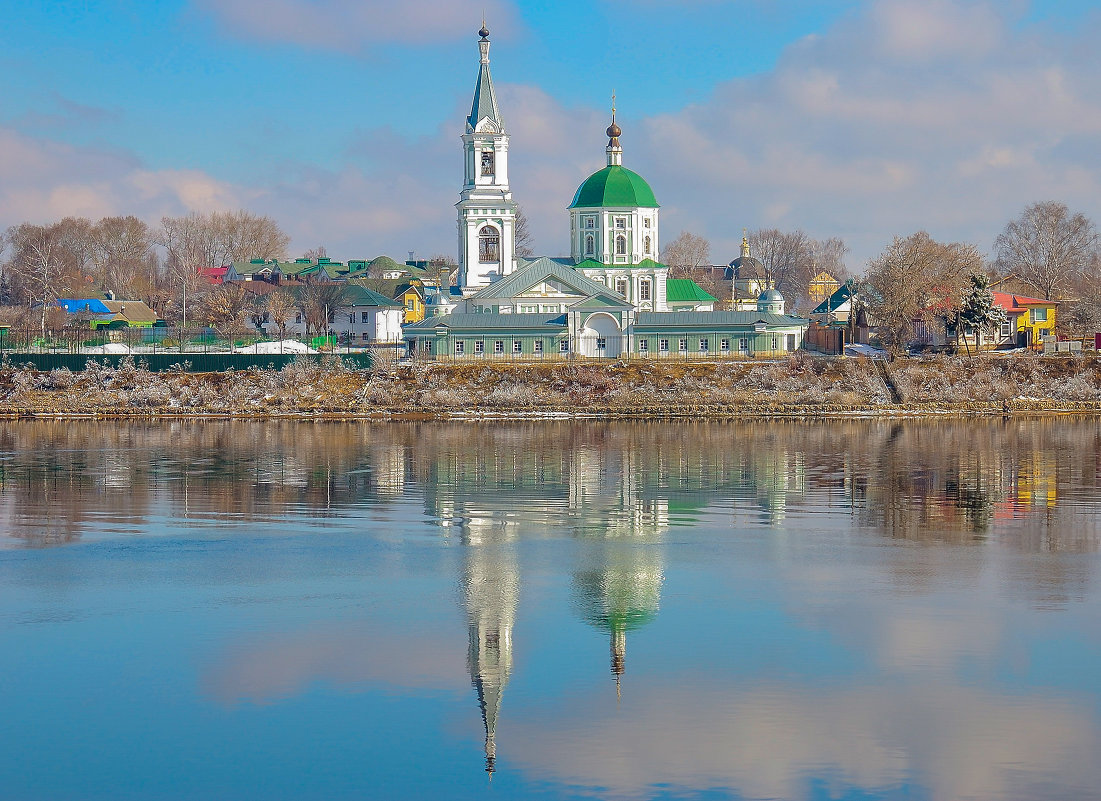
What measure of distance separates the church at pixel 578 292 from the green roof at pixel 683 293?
0.09m

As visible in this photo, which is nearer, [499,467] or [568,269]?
[499,467]

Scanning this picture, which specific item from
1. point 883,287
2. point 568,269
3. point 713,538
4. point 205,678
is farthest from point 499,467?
point 883,287

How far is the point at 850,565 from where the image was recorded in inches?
956

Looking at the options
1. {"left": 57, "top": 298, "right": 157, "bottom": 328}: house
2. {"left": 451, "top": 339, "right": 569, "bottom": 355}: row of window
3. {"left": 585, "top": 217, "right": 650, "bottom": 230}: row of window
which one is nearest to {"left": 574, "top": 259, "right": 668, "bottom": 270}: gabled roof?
{"left": 585, "top": 217, "right": 650, "bottom": 230}: row of window

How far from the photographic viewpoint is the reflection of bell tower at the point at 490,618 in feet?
55.2

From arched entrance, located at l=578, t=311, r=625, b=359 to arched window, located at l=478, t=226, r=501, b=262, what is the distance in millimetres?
10162

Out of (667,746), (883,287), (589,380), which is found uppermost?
(883,287)

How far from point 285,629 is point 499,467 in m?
19.8

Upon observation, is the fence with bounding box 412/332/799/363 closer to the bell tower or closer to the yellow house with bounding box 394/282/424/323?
the bell tower

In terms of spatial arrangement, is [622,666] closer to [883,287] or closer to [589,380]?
[589,380]

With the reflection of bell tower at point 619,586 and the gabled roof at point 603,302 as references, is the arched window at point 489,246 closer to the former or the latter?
the gabled roof at point 603,302

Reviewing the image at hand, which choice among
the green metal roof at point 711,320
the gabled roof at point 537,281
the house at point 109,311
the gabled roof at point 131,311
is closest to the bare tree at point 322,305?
the house at point 109,311

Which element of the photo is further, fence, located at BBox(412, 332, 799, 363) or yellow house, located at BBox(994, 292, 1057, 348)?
yellow house, located at BBox(994, 292, 1057, 348)

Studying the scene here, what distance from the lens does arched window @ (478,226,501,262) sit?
259ft
